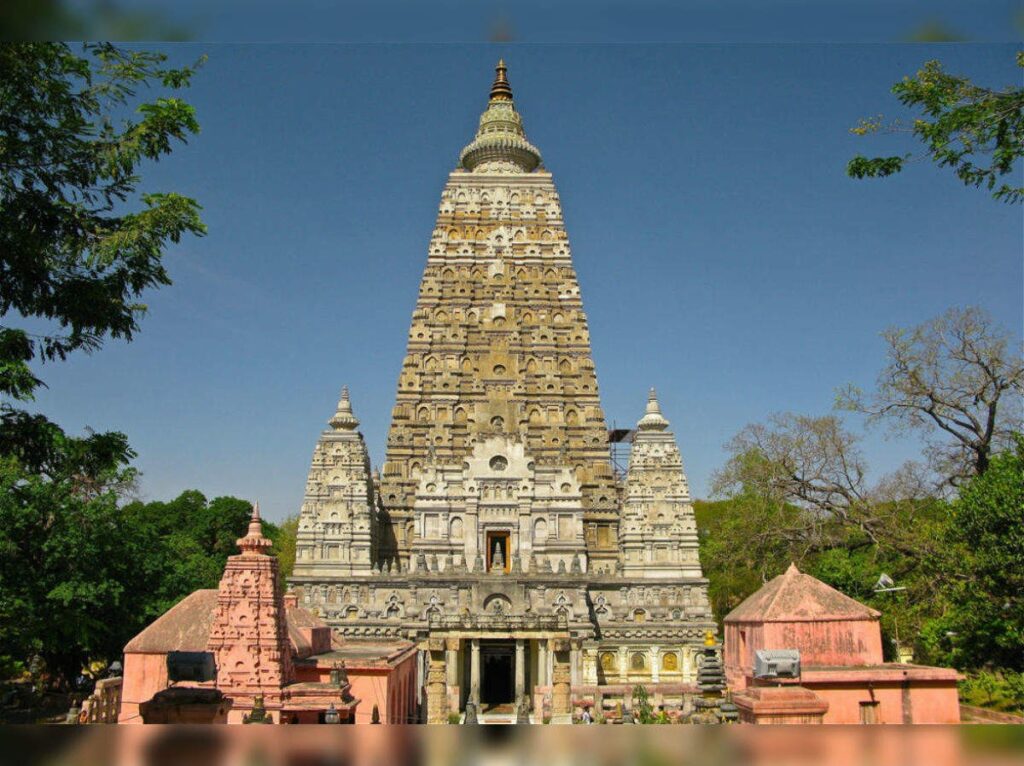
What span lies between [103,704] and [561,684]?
13110 millimetres

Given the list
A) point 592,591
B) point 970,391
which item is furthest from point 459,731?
point 592,591

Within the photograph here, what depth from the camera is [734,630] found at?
1638cm

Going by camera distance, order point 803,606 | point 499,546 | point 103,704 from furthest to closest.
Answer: point 499,546, point 103,704, point 803,606

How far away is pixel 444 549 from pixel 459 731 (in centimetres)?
3410

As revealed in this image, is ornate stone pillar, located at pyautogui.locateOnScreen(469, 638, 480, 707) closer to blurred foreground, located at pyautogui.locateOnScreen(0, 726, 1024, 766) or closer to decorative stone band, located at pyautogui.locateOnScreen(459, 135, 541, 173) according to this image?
blurred foreground, located at pyautogui.locateOnScreen(0, 726, 1024, 766)

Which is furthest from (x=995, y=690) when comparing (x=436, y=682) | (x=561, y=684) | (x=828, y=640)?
(x=436, y=682)

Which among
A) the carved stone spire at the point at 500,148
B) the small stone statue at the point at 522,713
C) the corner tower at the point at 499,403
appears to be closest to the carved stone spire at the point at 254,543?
the small stone statue at the point at 522,713

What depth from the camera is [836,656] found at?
14.3 meters

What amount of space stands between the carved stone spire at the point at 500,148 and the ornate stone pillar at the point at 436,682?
27.7 meters

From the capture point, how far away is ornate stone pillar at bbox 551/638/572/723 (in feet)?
80.4

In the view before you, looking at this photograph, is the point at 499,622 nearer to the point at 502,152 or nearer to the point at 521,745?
the point at 521,745

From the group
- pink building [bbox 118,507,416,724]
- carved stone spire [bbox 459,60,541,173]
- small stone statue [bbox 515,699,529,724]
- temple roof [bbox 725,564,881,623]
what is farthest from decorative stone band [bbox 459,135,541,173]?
temple roof [bbox 725,564,881,623]

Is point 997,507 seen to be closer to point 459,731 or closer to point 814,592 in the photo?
point 814,592

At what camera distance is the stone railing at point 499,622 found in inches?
1115
